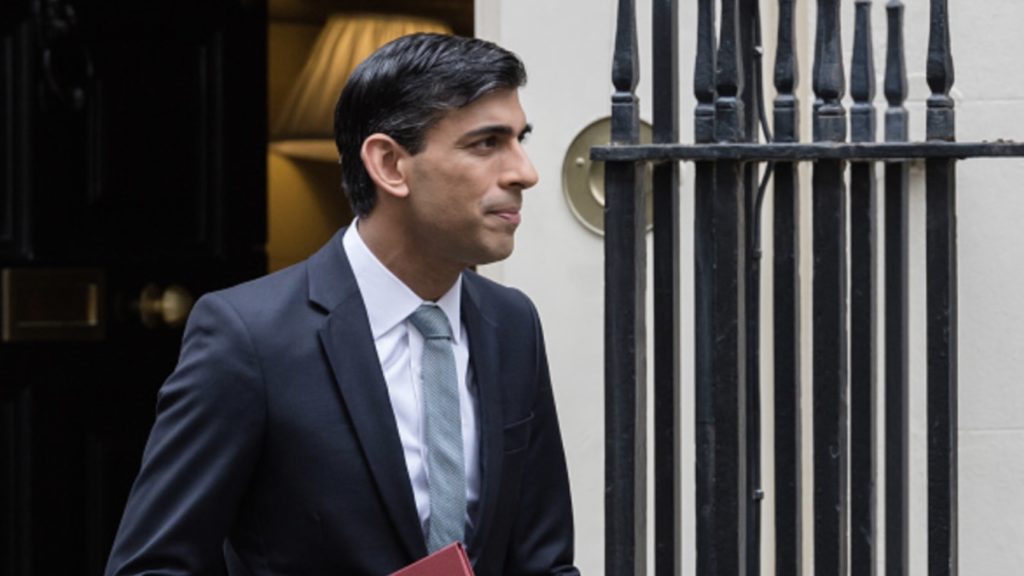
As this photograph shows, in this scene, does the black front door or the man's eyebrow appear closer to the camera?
the man's eyebrow

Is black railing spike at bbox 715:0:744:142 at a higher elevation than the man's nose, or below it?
higher

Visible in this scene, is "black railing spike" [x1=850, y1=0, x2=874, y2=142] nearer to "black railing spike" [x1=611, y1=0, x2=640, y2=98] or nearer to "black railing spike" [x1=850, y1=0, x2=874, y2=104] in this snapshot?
"black railing spike" [x1=850, y1=0, x2=874, y2=104]

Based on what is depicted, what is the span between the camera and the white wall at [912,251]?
14.8ft

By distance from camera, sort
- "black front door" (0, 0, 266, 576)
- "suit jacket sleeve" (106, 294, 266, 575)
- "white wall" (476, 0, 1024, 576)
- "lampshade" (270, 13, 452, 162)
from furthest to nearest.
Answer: "lampshade" (270, 13, 452, 162) → "black front door" (0, 0, 266, 576) → "white wall" (476, 0, 1024, 576) → "suit jacket sleeve" (106, 294, 266, 575)

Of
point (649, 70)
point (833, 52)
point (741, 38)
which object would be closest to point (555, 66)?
point (649, 70)

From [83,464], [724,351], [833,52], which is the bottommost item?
[83,464]

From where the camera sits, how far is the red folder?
9.10 ft

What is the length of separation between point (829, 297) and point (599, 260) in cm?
168

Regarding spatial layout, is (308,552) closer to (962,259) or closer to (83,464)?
(962,259)

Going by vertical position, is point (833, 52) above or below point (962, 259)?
above

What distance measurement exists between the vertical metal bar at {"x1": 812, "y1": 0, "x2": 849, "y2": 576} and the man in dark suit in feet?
1.44

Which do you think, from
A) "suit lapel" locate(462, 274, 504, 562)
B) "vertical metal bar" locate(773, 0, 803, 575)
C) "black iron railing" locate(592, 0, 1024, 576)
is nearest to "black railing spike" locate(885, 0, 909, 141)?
"black iron railing" locate(592, 0, 1024, 576)

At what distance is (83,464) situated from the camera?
599 cm

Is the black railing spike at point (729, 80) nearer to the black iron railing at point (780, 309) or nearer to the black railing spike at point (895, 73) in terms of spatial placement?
the black iron railing at point (780, 309)
